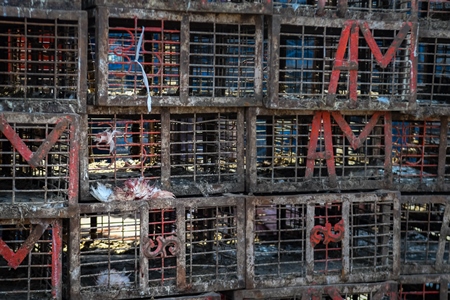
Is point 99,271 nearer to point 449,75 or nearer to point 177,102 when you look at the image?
point 177,102

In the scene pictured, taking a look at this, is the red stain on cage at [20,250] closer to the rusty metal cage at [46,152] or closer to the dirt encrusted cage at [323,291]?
the rusty metal cage at [46,152]

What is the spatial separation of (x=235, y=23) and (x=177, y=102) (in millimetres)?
840

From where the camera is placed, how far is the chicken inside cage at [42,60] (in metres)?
5.16

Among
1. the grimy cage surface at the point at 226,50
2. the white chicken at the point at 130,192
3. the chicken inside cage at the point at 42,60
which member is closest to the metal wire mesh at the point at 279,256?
the white chicken at the point at 130,192

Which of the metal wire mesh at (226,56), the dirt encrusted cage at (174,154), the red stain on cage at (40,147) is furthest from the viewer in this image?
the metal wire mesh at (226,56)

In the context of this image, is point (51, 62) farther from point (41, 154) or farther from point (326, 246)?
point (326, 246)

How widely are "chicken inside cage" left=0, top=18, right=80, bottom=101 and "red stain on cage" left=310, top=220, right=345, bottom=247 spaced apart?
2.34 metres

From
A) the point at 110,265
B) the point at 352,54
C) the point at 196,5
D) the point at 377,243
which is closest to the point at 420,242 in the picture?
the point at 377,243

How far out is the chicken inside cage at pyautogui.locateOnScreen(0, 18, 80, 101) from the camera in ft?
16.9

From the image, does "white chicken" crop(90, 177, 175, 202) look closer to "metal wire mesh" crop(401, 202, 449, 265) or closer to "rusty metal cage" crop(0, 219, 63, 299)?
"rusty metal cage" crop(0, 219, 63, 299)

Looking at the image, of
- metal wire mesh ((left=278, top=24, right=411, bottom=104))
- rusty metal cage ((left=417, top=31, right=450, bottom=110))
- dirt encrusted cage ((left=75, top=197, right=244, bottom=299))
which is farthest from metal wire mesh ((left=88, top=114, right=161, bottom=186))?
rusty metal cage ((left=417, top=31, right=450, bottom=110))

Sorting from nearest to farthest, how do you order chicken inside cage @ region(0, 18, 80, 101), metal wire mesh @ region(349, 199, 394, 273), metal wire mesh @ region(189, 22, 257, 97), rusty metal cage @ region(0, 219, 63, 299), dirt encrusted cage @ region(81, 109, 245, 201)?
rusty metal cage @ region(0, 219, 63, 299) → chicken inside cage @ region(0, 18, 80, 101) → dirt encrusted cage @ region(81, 109, 245, 201) → metal wire mesh @ region(189, 22, 257, 97) → metal wire mesh @ region(349, 199, 394, 273)

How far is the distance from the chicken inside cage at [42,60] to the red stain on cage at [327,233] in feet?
7.67

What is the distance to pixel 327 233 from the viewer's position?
5781 mm
